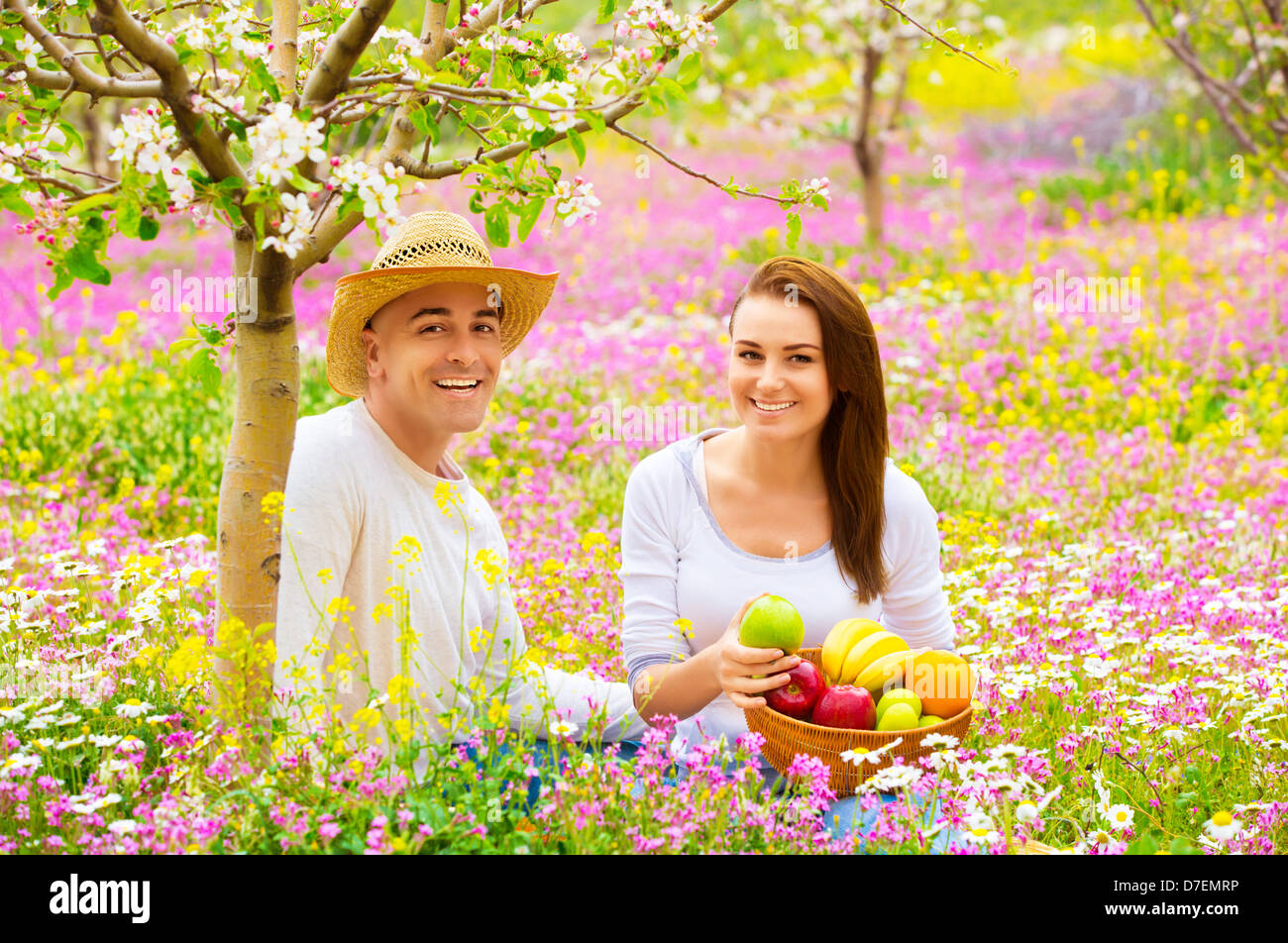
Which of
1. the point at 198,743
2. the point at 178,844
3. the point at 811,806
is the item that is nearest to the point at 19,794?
the point at 198,743

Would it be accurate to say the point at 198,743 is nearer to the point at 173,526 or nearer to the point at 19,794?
the point at 19,794

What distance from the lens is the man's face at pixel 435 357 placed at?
3047 millimetres

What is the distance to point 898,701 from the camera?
2.96 metres

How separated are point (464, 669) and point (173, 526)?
3.28 m

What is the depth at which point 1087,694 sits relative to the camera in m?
3.85

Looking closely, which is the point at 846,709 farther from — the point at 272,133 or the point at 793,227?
the point at 272,133

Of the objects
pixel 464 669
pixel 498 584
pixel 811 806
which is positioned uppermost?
pixel 498 584

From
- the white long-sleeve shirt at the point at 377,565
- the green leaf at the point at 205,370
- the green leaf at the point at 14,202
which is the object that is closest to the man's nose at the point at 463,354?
the white long-sleeve shirt at the point at 377,565

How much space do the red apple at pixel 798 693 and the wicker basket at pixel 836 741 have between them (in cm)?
6

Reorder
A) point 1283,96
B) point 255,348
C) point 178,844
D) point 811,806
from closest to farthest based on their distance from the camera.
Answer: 1. point 178,844
2. point 811,806
3. point 255,348
4. point 1283,96

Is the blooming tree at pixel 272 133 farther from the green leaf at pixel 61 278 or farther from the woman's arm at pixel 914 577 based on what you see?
the woman's arm at pixel 914 577

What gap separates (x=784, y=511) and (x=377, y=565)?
1.26m

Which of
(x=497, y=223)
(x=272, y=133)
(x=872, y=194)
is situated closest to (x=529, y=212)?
(x=497, y=223)

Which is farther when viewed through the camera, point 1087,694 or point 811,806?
point 1087,694
